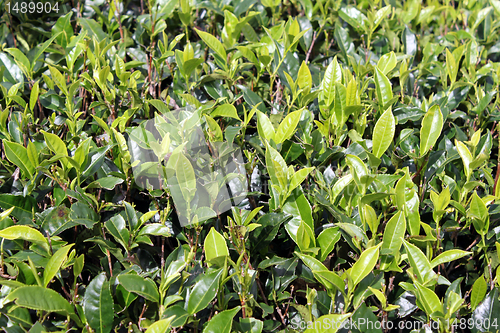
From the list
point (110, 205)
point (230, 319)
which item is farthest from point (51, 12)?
point (230, 319)

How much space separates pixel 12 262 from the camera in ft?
4.12

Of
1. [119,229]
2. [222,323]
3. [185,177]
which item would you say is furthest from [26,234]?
[222,323]

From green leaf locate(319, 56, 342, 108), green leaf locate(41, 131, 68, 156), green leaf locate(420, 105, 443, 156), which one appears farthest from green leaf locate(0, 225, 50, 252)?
green leaf locate(420, 105, 443, 156)

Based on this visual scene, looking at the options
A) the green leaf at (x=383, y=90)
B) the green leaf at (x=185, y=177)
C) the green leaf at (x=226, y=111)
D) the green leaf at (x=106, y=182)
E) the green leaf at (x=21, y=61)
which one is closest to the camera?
the green leaf at (x=185, y=177)

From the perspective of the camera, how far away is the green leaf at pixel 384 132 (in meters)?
1.53

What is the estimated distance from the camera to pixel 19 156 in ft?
4.68

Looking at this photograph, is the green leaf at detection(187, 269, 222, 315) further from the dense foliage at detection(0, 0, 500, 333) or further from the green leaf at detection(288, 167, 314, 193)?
the green leaf at detection(288, 167, 314, 193)

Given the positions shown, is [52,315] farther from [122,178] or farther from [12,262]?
[122,178]

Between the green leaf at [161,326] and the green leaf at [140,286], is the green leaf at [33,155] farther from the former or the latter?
the green leaf at [161,326]

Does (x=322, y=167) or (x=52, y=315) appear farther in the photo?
(x=322, y=167)

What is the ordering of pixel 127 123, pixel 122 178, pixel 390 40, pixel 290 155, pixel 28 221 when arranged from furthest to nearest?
pixel 390 40
pixel 127 123
pixel 290 155
pixel 122 178
pixel 28 221

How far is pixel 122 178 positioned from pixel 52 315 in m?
0.49

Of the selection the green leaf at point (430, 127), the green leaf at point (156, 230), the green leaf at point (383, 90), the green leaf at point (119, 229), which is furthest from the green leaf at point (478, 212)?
the green leaf at point (119, 229)

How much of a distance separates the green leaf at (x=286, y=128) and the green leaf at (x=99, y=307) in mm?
768
